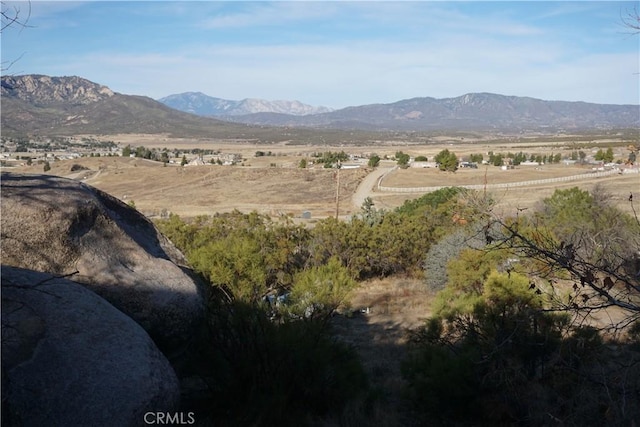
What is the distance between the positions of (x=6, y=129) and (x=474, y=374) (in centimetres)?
21567

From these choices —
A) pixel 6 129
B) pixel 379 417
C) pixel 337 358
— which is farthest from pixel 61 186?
pixel 6 129

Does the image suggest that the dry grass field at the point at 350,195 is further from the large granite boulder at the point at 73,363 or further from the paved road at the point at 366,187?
the large granite boulder at the point at 73,363

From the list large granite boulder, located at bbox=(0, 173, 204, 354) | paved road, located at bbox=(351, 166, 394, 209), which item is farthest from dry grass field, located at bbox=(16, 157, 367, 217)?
large granite boulder, located at bbox=(0, 173, 204, 354)

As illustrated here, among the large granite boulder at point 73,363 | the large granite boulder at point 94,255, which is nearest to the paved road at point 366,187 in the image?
the large granite boulder at point 94,255

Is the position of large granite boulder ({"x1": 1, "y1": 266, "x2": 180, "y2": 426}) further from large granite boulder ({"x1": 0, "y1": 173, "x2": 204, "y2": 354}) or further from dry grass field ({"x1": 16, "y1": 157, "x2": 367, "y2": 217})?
dry grass field ({"x1": 16, "y1": 157, "x2": 367, "y2": 217})

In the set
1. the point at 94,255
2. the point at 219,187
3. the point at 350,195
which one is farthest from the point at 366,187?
the point at 94,255

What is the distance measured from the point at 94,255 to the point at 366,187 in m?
56.0

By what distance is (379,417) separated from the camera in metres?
6.16

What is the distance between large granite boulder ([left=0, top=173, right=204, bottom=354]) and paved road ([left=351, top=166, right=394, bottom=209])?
41.3 m

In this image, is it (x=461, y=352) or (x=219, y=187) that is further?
(x=219, y=187)

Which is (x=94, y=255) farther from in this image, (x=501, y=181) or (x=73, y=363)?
(x=501, y=181)

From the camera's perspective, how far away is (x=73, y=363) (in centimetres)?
411

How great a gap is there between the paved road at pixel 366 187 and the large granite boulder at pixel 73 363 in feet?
141

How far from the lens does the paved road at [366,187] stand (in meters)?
51.5
